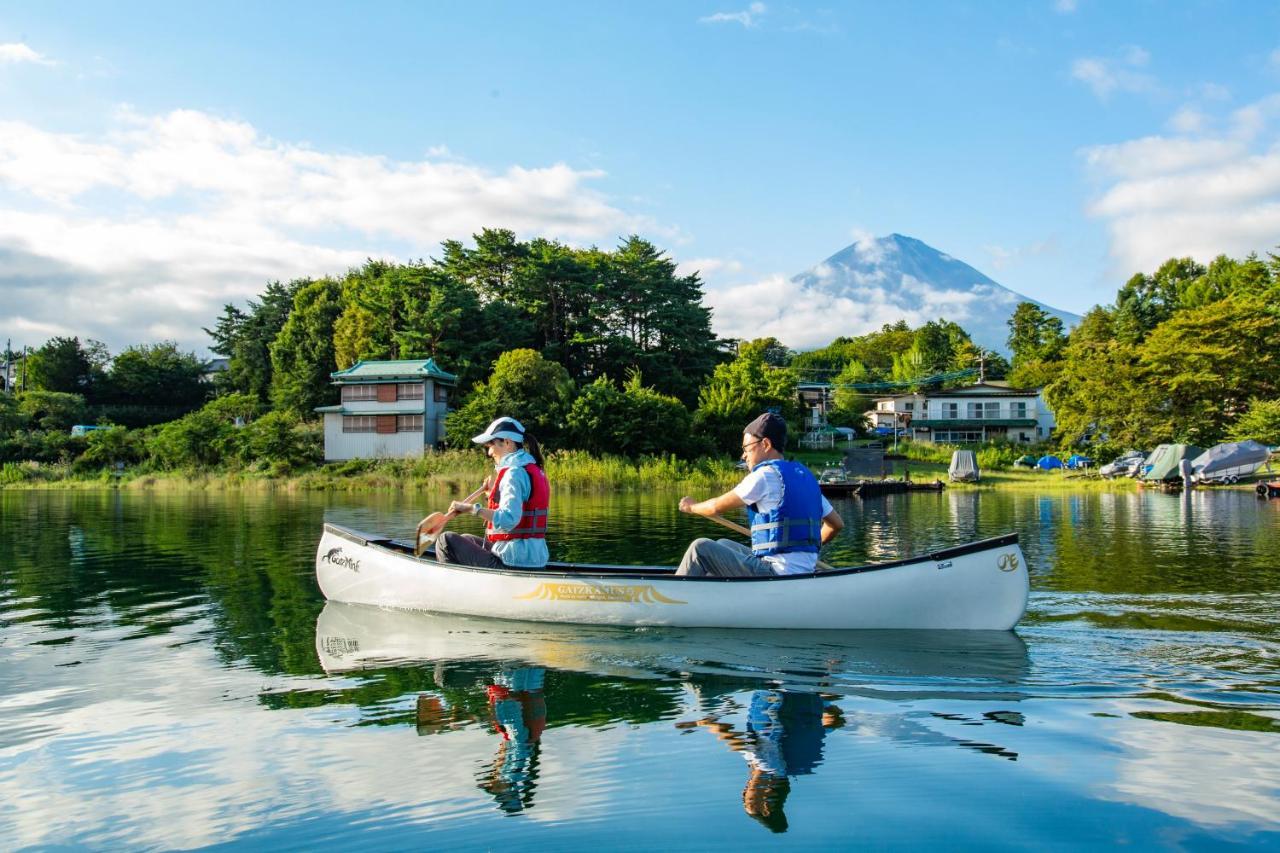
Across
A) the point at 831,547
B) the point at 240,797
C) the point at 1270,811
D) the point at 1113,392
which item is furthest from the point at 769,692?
the point at 1113,392

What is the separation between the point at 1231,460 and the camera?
1454 inches

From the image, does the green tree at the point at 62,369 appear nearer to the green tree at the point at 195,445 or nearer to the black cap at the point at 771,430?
the green tree at the point at 195,445

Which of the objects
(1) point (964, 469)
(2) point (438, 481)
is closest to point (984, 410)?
(1) point (964, 469)

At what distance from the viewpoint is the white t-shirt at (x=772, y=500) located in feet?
24.0

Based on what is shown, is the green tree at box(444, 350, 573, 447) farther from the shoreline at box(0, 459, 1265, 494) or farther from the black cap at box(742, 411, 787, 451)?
the black cap at box(742, 411, 787, 451)

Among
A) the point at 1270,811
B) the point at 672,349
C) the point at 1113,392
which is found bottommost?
the point at 1270,811

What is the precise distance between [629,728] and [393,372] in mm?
40163

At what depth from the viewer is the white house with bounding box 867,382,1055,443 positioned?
63.3m

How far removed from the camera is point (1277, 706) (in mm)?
5590

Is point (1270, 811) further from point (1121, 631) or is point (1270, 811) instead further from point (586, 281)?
point (586, 281)

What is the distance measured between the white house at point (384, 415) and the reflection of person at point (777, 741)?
38.1 metres

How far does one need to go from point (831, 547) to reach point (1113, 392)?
36.1 meters

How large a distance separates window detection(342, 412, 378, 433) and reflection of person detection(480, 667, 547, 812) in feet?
125

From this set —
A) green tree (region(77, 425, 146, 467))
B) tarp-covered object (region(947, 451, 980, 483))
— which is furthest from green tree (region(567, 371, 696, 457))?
green tree (region(77, 425, 146, 467))
